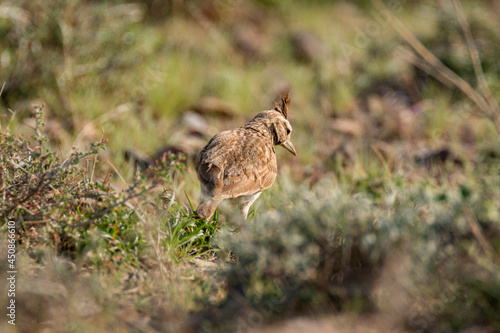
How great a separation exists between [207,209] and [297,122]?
148 inches

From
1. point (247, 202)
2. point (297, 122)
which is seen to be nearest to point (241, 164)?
point (247, 202)

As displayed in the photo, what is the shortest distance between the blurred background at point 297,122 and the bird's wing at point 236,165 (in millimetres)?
325

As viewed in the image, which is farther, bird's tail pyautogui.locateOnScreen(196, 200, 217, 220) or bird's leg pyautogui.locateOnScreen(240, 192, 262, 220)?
bird's leg pyautogui.locateOnScreen(240, 192, 262, 220)

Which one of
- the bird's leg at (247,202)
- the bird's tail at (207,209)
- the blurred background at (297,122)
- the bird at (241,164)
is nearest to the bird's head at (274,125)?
the bird at (241,164)

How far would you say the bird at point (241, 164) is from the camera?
4.00m

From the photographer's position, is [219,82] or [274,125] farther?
[219,82]

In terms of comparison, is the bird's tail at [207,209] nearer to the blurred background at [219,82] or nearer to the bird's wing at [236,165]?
the bird's wing at [236,165]

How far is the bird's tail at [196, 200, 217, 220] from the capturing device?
382 cm

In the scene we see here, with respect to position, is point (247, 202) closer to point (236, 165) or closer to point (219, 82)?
point (236, 165)

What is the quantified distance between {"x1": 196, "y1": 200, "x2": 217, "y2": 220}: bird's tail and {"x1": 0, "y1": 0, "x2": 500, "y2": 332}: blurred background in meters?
0.33

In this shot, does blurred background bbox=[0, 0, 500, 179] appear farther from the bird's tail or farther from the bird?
the bird's tail

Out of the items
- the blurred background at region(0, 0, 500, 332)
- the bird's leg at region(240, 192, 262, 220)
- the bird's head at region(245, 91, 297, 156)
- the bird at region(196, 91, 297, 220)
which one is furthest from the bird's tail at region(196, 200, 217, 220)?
the bird's head at region(245, 91, 297, 156)

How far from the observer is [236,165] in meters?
4.20

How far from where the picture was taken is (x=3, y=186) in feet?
11.2
